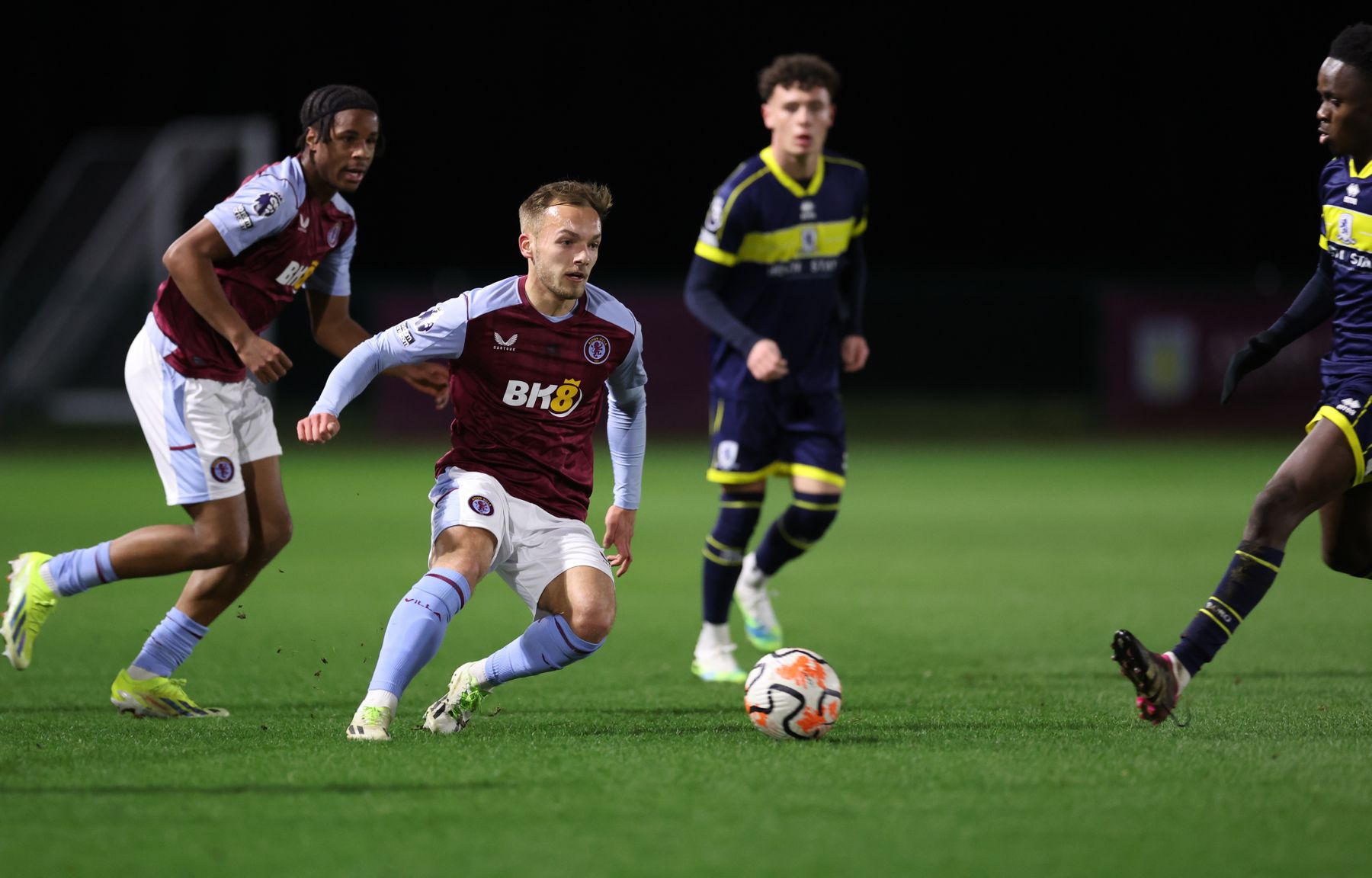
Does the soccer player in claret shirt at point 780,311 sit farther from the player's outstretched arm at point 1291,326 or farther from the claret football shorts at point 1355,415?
the claret football shorts at point 1355,415

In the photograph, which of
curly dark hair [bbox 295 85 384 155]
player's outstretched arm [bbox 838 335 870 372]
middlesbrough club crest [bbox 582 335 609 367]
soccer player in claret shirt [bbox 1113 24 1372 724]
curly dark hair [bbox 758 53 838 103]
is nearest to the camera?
soccer player in claret shirt [bbox 1113 24 1372 724]

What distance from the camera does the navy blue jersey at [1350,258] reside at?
5426 mm

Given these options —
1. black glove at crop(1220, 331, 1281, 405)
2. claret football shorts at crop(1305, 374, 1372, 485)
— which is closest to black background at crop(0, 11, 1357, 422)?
black glove at crop(1220, 331, 1281, 405)

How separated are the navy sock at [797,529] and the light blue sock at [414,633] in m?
2.45

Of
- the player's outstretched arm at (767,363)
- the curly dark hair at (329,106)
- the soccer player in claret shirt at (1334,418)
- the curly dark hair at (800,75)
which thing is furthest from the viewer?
the curly dark hair at (800,75)

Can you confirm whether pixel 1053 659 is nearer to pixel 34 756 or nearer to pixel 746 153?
pixel 34 756

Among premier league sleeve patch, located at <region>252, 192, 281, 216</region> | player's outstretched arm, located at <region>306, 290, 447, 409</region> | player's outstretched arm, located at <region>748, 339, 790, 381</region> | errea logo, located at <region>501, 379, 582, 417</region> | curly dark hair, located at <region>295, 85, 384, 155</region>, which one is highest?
curly dark hair, located at <region>295, 85, 384, 155</region>

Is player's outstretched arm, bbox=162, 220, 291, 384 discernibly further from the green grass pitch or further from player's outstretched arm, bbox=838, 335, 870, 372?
player's outstretched arm, bbox=838, 335, 870, 372

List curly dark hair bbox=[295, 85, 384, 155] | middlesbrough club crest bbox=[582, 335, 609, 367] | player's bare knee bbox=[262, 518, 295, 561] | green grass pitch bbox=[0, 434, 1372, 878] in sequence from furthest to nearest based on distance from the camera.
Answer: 1. player's bare knee bbox=[262, 518, 295, 561]
2. curly dark hair bbox=[295, 85, 384, 155]
3. middlesbrough club crest bbox=[582, 335, 609, 367]
4. green grass pitch bbox=[0, 434, 1372, 878]

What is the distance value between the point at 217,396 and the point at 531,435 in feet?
4.12

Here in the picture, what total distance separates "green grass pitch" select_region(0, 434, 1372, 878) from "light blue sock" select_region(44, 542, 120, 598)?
47cm

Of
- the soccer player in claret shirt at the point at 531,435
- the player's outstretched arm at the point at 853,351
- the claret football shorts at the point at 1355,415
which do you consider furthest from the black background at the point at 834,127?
the claret football shorts at the point at 1355,415

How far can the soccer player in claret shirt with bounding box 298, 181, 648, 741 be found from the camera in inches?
206

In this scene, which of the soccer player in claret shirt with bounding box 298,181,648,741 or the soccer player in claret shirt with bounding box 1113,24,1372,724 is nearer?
the soccer player in claret shirt with bounding box 298,181,648,741
